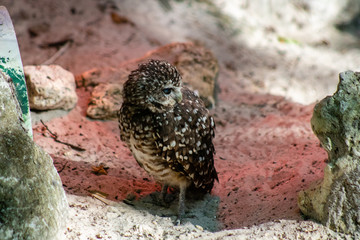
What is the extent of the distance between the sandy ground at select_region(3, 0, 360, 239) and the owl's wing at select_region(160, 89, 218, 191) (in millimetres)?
477

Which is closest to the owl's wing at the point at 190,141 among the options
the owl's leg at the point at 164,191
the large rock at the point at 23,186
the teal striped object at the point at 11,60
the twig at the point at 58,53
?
the owl's leg at the point at 164,191

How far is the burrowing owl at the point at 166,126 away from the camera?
12.4 ft

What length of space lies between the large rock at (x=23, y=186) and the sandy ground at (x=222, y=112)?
42 centimetres

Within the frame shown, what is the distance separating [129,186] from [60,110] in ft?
5.52

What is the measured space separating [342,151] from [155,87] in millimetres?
1643

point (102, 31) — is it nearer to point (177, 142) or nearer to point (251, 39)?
point (251, 39)

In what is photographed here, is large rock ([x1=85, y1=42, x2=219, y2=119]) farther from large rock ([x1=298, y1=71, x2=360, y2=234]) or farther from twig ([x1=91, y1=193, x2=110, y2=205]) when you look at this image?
large rock ([x1=298, y1=71, x2=360, y2=234])

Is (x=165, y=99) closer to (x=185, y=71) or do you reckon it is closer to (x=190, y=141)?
(x=190, y=141)

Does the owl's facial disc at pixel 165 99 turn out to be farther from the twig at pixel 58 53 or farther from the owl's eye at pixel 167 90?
the twig at pixel 58 53

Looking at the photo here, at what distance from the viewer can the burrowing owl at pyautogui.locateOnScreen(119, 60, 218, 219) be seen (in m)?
3.79

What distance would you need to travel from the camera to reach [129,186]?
4574 mm

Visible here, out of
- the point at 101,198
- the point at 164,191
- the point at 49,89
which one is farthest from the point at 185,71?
the point at 101,198

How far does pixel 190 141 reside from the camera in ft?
13.0

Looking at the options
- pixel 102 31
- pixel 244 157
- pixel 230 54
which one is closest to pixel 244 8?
pixel 230 54
